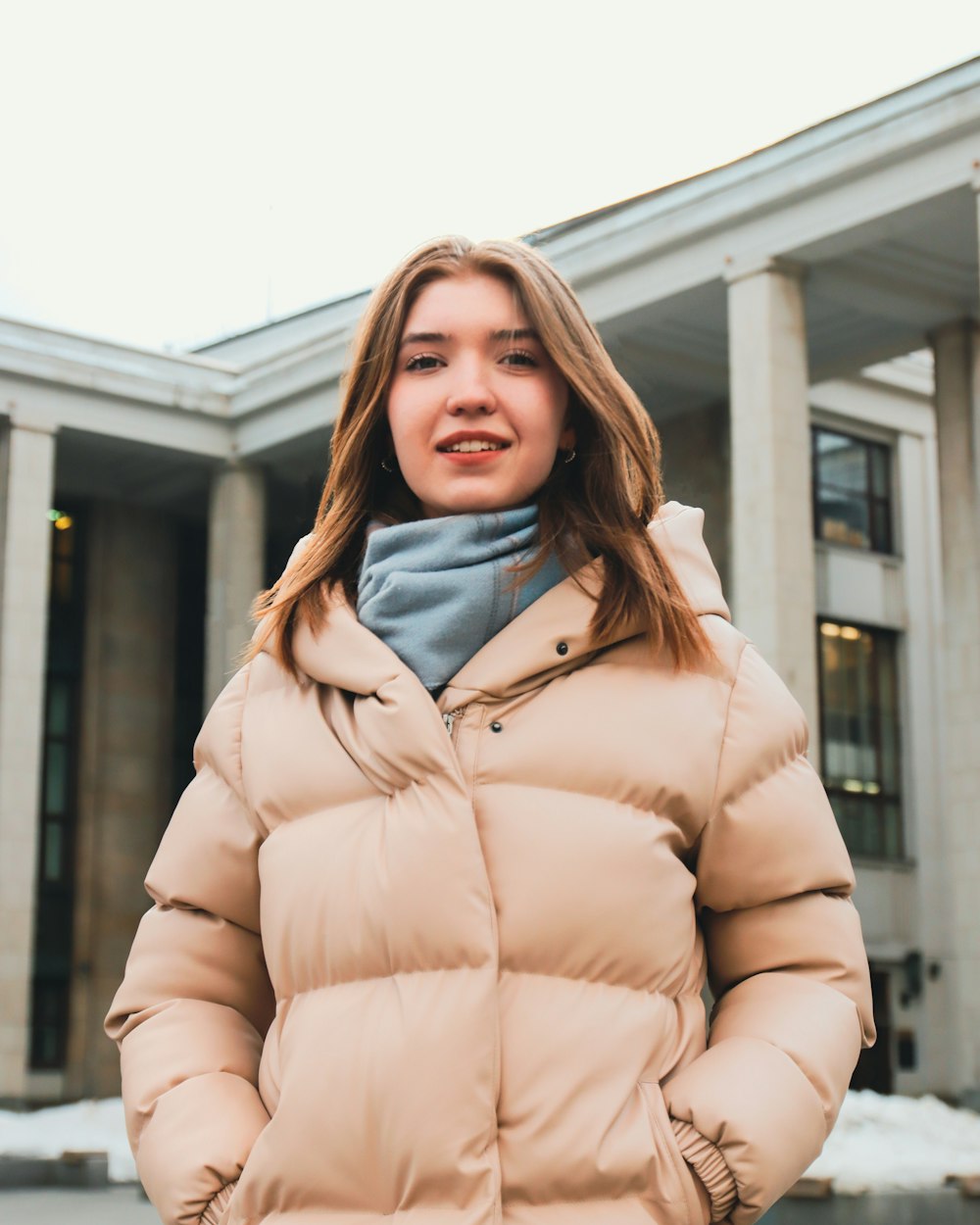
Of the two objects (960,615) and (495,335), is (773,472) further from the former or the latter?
(495,335)

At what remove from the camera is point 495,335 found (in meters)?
2.41

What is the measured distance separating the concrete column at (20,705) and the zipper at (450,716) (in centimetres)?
2363

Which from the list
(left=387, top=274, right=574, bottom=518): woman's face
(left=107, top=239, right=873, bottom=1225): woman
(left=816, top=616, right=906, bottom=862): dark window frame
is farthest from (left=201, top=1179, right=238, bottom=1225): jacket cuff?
(left=816, top=616, right=906, bottom=862): dark window frame

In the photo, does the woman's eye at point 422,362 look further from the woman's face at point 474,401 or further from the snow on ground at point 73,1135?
the snow on ground at point 73,1135

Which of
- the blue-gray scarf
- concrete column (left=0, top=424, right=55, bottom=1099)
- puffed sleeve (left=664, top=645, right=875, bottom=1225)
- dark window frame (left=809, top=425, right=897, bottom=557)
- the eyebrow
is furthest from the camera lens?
dark window frame (left=809, top=425, right=897, bottom=557)

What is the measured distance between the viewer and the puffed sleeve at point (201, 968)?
7.62 ft

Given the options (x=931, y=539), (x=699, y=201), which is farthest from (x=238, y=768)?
(x=931, y=539)

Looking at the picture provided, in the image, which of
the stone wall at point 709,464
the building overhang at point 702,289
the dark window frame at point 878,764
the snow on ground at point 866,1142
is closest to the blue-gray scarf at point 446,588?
the snow on ground at point 866,1142

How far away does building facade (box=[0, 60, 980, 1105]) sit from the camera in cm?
2053

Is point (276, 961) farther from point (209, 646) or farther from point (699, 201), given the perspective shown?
point (209, 646)

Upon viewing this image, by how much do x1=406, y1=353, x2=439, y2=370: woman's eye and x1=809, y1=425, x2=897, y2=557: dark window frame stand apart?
28357 millimetres

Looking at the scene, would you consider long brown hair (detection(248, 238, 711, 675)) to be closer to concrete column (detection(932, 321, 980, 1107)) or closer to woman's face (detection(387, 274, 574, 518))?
woman's face (detection(387, 274, 574, 518))

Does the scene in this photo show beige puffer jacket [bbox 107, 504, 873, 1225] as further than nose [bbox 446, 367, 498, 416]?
No

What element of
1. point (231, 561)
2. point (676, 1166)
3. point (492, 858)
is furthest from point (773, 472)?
point (676, 1166)
